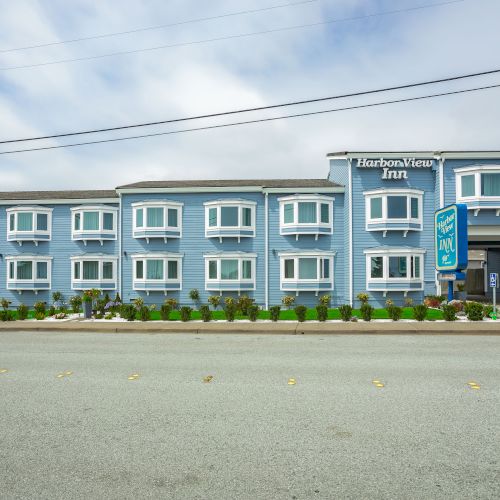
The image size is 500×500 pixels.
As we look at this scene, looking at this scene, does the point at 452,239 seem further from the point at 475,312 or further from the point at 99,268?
the point at 99,268

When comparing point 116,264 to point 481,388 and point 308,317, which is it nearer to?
point 308,317

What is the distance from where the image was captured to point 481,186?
26.4m

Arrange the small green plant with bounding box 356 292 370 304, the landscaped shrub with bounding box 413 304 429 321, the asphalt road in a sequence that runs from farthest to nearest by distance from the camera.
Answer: the small green plant with bounding box 356 292 370 304, the landscaped shrub with bounding box 413 304 429 321, the asphalt road

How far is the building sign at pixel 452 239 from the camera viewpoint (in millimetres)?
20859

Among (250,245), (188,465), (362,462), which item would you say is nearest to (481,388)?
(362,462)

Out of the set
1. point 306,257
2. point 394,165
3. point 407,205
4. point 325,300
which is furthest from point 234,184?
point 407,205

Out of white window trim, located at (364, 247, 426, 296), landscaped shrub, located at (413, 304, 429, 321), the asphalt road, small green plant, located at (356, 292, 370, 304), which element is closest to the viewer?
the asphalt road

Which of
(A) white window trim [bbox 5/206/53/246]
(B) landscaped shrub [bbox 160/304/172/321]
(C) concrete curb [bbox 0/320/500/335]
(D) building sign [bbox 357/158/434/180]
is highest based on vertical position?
(D) building sign [bbox 357/158/434/180]

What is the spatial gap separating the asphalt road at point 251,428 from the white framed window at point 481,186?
18.8m

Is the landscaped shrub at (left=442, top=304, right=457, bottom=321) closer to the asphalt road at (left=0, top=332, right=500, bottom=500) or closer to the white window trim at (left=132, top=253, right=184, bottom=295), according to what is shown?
the asphalt road at (left=0, top=332, right=500, bottom=500)

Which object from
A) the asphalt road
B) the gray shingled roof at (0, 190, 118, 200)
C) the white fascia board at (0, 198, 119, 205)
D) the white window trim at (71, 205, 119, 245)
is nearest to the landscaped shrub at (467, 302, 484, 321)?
the asphalt road

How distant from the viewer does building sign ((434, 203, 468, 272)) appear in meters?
20.9

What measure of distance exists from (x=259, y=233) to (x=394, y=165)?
10.2 meters

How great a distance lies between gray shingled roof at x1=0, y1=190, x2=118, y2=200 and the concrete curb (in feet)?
46.1
